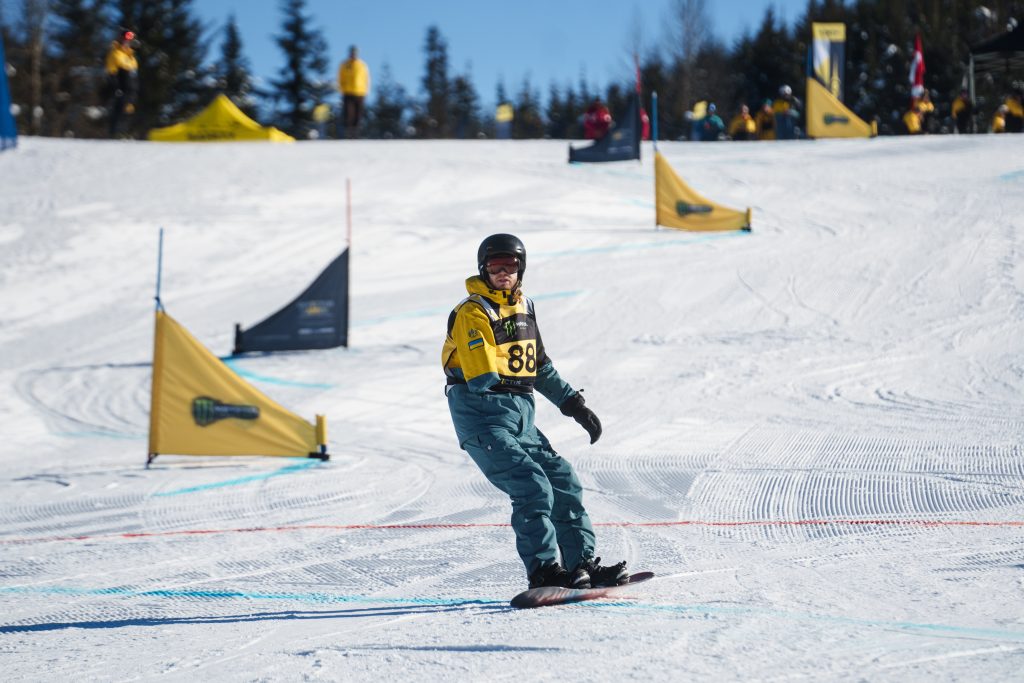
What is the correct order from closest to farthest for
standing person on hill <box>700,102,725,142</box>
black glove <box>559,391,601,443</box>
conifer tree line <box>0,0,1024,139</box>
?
black glove <box>559,391,601,443</box> → standing person on hill <box>700,102,725,142</box> → conifer tree line <box>0,0,1024,139</box>

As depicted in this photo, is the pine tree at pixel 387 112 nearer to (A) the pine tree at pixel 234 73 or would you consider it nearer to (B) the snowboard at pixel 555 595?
(A) the pine tree at pixel 234 73

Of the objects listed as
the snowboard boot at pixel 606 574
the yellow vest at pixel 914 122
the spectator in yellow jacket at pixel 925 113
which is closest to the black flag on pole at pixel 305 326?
the snowboard boot at pixel 606 574

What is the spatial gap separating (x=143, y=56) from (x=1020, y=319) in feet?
137

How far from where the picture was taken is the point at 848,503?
17.6 feet

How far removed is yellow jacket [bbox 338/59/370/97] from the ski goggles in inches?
794

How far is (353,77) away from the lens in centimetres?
2320

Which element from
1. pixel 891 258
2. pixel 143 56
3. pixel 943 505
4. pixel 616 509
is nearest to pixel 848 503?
pixel 943 505

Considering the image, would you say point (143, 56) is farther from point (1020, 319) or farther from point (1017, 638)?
point (1017, 638)

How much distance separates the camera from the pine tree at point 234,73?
52.2m

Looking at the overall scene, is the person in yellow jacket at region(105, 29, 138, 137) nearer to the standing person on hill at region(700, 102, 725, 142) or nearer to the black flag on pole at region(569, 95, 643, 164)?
the black flag on pole at region(569, 95, 643, 164)

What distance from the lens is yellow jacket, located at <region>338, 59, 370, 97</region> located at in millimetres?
23125

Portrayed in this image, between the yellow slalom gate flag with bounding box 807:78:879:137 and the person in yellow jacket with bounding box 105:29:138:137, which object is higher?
the person in yellow jacket with bounding box 105:29:138:137

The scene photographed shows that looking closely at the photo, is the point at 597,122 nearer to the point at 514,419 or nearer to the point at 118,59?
the point at 118,59

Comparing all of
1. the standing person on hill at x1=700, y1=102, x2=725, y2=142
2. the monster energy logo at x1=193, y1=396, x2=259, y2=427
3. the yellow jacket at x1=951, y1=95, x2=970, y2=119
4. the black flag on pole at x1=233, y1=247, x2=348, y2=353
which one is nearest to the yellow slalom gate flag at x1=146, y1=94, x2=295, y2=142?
the standing person on hill at x1=700, y1=102, x2=725, y2=142
